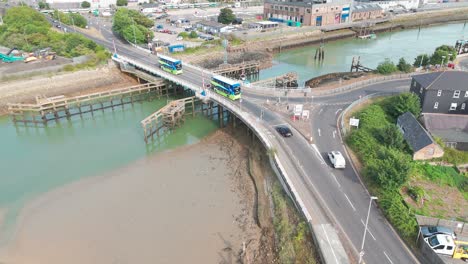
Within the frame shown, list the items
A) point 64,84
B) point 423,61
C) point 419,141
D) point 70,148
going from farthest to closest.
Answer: point 64,84 < point 423,61 < point 70,148 < point 419,141

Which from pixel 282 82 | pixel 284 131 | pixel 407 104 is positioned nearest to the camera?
pixel 284 131

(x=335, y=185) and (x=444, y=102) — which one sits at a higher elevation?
(x=444, y=102)

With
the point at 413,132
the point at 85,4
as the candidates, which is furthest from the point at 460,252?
the point at 85,4

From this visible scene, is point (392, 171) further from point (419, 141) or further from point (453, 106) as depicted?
point (453, 106)

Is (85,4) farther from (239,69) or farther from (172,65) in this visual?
(172,65)

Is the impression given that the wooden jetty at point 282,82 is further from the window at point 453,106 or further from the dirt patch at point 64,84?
the dirt patch at point 64,84

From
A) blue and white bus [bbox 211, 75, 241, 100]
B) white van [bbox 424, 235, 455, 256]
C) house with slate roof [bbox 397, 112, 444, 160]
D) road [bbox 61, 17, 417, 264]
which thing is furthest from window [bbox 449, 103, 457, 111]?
blue and white bus [bbox 211, 75, 241, 100]

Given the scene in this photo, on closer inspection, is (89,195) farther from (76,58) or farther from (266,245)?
(76,58)

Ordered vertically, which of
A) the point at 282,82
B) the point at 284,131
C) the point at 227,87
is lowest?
the point at 284,131

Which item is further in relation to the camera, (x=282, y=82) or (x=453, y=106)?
(x=282, y=82)

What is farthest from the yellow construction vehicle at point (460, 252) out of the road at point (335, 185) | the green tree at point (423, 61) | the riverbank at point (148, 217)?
the green tree at point (423, 61)
